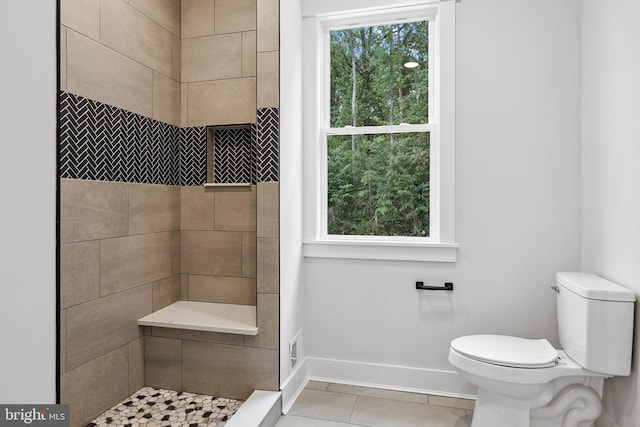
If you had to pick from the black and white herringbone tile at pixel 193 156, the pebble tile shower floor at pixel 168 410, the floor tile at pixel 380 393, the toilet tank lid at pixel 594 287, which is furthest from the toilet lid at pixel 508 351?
the black and white herringbone tile at pixel 193 156

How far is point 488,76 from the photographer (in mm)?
2244

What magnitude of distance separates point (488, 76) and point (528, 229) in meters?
0.90

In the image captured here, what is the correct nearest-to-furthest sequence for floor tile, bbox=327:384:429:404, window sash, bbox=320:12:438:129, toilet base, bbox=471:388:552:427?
toilet base, bbox=471:388:552:427
floor tile, bbox=327:384:429:404
window sash, bbox=320:12:438:129

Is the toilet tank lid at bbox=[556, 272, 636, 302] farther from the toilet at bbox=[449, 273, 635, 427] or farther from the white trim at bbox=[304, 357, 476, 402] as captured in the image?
the white trim at bbox=[304, 357, 476, 402]

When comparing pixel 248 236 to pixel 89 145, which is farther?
pixel 248 236

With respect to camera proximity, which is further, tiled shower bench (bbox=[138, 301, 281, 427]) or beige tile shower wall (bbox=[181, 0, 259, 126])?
beige tile shower wall (bbox=[181, 0, 259, 126])

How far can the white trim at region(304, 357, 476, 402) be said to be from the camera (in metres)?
2.32

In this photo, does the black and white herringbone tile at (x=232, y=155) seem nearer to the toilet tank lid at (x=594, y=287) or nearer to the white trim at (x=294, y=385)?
the white trim at (x=294, y=385)

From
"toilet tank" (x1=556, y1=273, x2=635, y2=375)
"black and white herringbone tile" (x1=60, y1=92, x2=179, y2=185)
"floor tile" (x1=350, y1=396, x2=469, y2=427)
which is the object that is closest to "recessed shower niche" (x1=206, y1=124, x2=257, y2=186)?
"black and white herringbone tile" (x1=60, y1=92, x2=179, y2=185)

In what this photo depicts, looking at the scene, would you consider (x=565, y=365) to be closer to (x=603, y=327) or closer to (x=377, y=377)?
(x=603, y=327)

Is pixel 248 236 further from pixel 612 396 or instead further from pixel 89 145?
pixel 612 396
